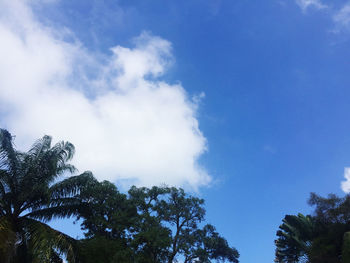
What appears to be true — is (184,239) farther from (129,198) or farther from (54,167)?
(54,167)

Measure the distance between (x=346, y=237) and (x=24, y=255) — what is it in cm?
1927

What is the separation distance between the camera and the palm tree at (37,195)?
15.1 meters

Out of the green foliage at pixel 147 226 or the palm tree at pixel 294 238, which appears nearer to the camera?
the green foliage at pixel 147 226

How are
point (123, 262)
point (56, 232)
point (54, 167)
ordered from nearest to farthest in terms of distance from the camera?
point (56, 232), point (54, 167), point (123, 262)

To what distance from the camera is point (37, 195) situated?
16.2m

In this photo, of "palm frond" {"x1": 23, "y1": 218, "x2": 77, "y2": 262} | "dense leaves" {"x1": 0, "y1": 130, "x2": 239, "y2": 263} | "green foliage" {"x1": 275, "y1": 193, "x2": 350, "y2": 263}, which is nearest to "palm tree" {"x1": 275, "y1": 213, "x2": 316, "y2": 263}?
"green foliage" {"x1": 275, "y1": 193, "x2": 350, "y2": 263}

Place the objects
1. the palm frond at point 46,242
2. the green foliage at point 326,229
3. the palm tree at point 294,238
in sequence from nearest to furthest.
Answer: the palm frond at point 46,242 → the green foliage at point 326,229 → the palm tree at point 294,238

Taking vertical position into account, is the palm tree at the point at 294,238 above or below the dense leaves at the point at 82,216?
above

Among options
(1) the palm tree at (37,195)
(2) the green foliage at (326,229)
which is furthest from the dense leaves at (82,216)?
(2) the green foliage at (326,229)

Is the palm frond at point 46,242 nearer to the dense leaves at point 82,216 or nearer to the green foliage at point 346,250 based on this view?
the dense leaves at point 82,216

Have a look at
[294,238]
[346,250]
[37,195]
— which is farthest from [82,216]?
[294,238]

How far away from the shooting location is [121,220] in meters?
23.8

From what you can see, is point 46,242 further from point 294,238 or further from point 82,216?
point 294,238

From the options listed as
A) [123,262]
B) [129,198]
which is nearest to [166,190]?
[129,198]
